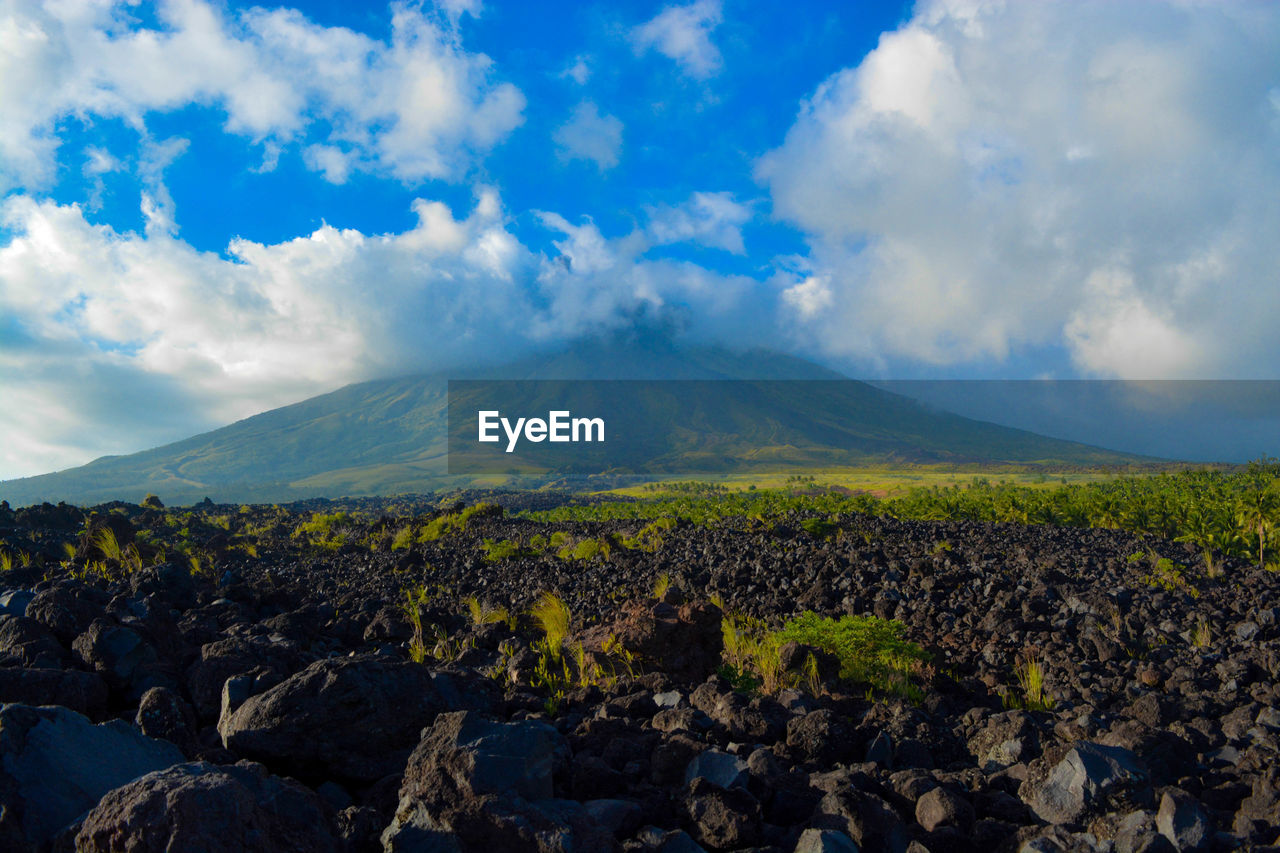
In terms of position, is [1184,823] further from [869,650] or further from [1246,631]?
[1246,631]

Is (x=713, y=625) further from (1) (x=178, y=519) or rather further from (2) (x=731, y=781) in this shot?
(1) (x=178, y=519)

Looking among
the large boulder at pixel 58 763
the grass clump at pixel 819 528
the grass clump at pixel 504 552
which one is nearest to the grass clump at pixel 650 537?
the grass clump at pixel 504 552

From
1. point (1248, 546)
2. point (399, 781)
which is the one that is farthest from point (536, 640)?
point (1248, 546)

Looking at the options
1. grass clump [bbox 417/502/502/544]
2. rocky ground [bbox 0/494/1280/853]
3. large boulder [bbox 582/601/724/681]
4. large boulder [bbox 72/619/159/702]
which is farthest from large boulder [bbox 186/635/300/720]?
grass clump [bbox 417/502/502/544]

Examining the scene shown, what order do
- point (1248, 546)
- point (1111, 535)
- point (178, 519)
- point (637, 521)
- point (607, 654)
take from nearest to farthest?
point (607, 654), point (1248, 546), point (1111, 535), point (637, 521), point (178, 519)

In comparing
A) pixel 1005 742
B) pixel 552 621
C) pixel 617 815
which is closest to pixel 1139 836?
pixel 1005 742
